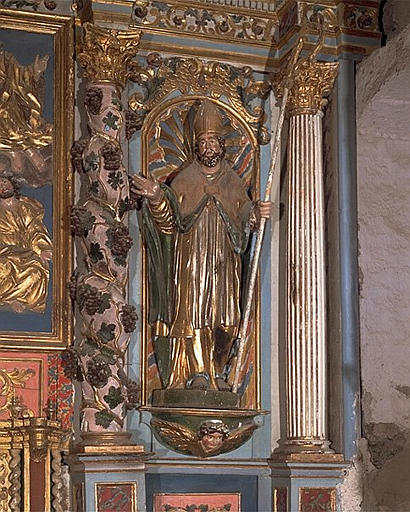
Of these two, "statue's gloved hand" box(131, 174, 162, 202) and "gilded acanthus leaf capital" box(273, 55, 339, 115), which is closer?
"statue's gloved hand" box(131, 174, 162, 202)

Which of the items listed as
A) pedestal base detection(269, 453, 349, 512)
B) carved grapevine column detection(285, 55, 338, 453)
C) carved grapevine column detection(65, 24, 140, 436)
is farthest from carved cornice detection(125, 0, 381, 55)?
pedestal base detection(269, 453, 349, 512)

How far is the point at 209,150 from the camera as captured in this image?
25.2ft

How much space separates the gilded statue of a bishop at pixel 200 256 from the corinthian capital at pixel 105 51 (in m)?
0.61

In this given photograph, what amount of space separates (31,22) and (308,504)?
130 inches

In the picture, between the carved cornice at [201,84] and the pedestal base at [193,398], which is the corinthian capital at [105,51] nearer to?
the carved cornice at [201,84]

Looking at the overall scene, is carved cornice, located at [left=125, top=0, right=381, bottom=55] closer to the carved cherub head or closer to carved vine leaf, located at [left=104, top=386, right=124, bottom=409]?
carved vine leaf, located at [left=104, top=386, right=124, bottom=409]

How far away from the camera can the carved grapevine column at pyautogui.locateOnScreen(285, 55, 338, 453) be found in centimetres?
755

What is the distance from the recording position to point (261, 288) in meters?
7.83

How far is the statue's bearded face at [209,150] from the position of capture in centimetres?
768

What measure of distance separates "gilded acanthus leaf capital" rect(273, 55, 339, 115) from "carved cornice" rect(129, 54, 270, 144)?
0.25 meters

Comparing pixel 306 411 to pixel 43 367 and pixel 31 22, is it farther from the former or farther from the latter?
pixel 31 22

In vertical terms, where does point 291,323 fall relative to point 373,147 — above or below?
below

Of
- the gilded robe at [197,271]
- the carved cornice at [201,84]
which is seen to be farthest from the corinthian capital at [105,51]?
the gilded robe at [197,271]

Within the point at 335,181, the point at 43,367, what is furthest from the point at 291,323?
the point at 43,367
